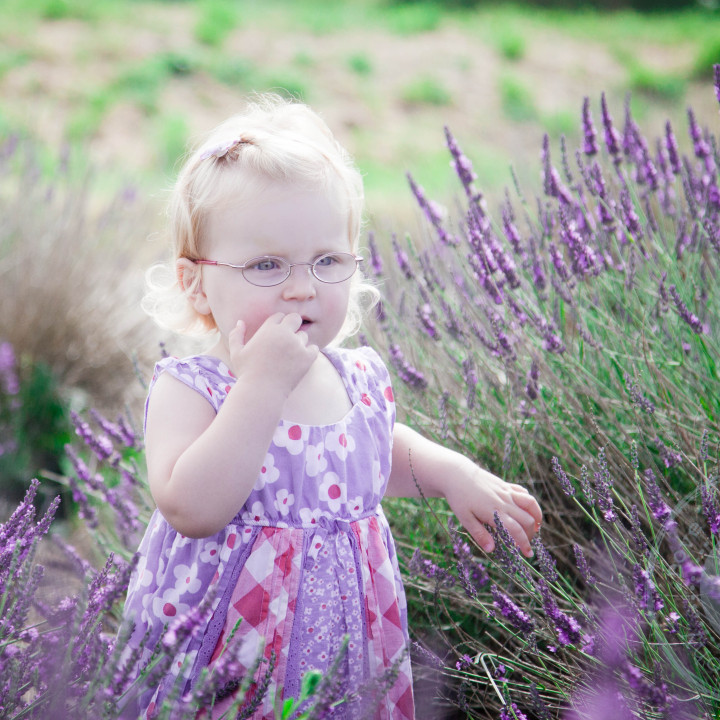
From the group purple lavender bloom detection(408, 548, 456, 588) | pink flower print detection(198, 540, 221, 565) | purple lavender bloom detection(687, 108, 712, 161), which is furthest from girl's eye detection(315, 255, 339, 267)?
purple lavender bloom detection(687, 108, 712, 161)

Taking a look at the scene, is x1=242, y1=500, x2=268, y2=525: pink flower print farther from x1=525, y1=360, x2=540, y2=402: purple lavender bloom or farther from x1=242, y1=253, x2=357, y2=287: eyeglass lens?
x1=525, y1=360, x2=540, y2=402: purple lavender bloom

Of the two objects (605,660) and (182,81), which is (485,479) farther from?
(182,81)

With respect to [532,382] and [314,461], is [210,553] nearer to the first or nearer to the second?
[314,461]

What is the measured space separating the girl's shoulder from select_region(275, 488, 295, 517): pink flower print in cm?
16

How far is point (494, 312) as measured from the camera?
1.58 metres

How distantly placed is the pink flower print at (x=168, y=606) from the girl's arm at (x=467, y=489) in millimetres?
411

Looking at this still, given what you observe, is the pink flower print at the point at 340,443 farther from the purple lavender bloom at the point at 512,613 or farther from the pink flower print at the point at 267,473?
the purple lavender bloom at the point at 512,613

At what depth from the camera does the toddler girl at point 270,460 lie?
1031 mm

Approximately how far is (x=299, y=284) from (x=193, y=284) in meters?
0.21

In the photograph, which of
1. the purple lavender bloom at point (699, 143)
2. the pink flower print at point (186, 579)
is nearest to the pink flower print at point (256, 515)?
the pink flower print at point (186, 579)

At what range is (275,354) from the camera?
1043 mm

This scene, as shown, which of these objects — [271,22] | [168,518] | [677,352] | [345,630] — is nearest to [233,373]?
[168,518]

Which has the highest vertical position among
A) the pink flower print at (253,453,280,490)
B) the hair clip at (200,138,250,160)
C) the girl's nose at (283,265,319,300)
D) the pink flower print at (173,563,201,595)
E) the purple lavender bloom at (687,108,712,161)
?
the hair clip at (200,138,250,160)

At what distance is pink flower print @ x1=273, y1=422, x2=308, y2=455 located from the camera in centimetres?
113
